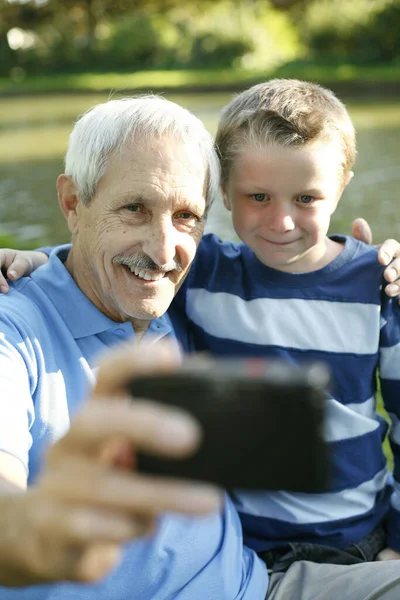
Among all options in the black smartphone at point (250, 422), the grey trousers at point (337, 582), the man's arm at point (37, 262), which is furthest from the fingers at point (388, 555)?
the black smartphone at point (250, 422)

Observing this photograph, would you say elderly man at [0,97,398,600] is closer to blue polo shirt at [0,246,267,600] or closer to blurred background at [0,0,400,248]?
blue polo shirt at [0,246,267,600]

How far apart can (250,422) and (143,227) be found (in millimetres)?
1108

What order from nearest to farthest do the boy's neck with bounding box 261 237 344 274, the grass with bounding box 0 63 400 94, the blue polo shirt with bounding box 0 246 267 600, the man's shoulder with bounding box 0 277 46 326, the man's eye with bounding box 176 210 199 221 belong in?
the blue polo shirt with bounding box 0 246 267 600
the man's shoulder with bounding box 0 277 46 326
the man's eye with bounding box 176 210 199 221
the boy's neck with bounding box 261 237 344 274
the grass with bounding box 0 63 400 94

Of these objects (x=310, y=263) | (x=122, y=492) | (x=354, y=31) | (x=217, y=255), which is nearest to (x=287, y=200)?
(x=310, y=263)

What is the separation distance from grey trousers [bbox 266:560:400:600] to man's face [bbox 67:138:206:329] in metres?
0.78

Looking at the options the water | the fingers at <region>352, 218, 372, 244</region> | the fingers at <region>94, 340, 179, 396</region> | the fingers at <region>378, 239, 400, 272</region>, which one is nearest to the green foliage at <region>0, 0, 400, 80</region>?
the water

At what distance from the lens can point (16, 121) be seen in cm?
1748

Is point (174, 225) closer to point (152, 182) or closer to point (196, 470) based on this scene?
point (152, 182)

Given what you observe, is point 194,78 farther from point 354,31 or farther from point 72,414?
Result: point 72,414

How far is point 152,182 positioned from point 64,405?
0.59 m

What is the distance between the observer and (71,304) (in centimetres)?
199

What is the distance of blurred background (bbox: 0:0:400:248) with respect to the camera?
8727 mm

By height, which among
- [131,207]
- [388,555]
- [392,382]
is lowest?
[388,555]

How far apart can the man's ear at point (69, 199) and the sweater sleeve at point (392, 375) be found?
90cm
